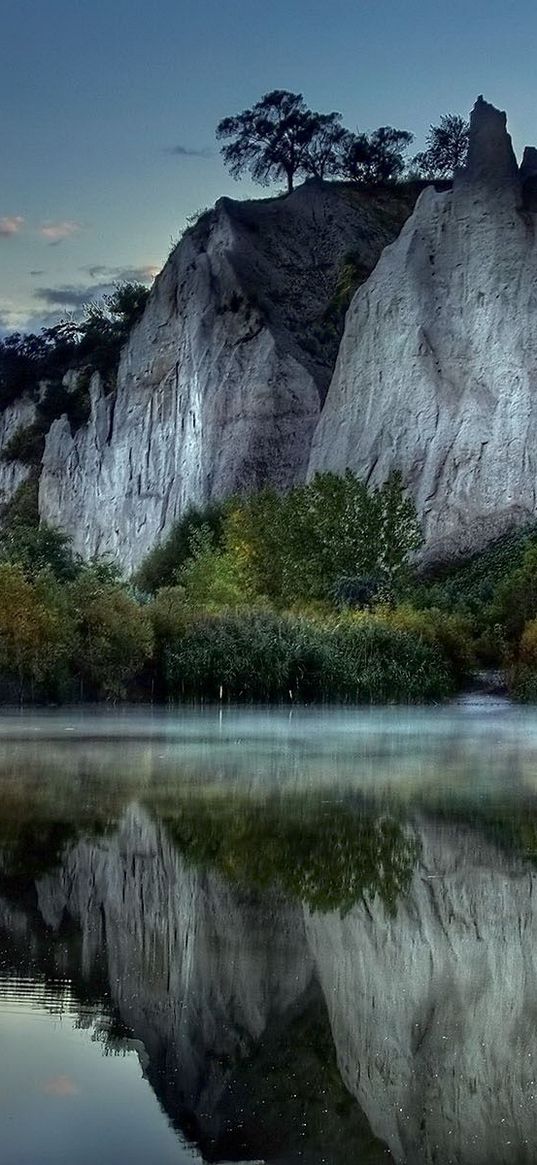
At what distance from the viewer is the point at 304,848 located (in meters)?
9.57

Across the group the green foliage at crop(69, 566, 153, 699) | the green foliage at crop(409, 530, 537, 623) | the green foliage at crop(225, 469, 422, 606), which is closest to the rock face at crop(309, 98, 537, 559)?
the green foliage at crop(409, 530, 537, 623)

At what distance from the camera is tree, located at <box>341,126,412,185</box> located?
70875 millimetres

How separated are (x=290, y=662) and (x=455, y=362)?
20795 millimetres

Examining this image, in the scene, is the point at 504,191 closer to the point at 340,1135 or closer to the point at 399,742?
the point at 399,742

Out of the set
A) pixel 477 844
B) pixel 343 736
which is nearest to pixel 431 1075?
pixel 477 844

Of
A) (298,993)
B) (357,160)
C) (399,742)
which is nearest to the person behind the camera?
(298,993)

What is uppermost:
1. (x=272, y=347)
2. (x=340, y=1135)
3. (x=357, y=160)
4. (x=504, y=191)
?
(x=357, y=160)

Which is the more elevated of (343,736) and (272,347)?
(272,347)

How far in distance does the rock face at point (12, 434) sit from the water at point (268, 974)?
64.4m

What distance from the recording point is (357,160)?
7106 centimetres

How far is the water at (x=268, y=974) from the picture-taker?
4340 millimetres

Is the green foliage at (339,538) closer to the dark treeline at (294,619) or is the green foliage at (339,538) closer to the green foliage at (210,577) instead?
the dark treeline at (294,619)

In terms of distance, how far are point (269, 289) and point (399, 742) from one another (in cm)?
4329


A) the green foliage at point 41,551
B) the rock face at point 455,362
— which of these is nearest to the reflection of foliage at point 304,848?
the rock face at point 455,362
